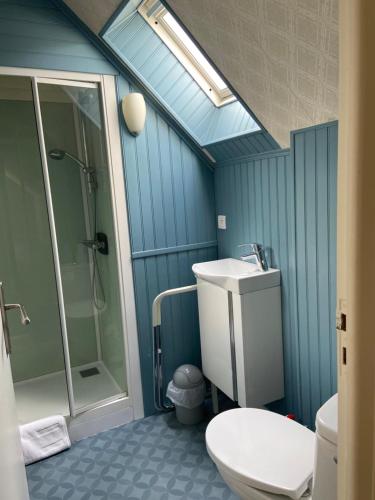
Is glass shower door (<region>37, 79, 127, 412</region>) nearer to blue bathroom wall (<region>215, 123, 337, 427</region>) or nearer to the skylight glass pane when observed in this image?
the skylight glass pane

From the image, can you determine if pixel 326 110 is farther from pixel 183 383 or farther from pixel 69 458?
pixel 69 458

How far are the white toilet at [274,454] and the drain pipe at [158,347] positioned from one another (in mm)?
714

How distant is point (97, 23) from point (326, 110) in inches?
47.7

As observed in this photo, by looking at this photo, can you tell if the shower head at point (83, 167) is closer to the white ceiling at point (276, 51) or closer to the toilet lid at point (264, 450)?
the white ceiling at point (276, 51)

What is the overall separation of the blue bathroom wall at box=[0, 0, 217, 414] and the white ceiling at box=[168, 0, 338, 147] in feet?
2.23

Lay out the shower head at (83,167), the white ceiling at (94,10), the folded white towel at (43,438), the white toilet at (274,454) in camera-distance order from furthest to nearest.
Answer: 1. the shower head at (83,167)
2. the folded white towel at (43,438)
3. the white ceiling at (94,10)
4. the white toilet at (274,454)

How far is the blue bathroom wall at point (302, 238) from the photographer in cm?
164

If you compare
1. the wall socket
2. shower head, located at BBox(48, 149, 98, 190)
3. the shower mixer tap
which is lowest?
the shower mixer tap

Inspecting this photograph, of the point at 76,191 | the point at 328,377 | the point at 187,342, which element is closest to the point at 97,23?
the point at 76,191

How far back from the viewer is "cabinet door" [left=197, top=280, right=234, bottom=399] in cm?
198

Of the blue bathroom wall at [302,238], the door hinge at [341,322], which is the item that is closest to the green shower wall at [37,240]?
the blue bathroom wall at [302,238]

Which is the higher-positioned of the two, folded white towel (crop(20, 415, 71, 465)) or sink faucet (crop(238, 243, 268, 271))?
sink faucet (crop(238, 243, 268, 271))

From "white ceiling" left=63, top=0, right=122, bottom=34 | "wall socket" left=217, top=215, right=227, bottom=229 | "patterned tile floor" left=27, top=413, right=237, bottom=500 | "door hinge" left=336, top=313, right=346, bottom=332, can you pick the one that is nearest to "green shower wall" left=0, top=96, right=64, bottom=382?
"white ceiling" left=63, top=0, right=122, bottom=34

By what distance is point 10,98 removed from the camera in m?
2.26
